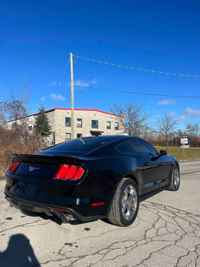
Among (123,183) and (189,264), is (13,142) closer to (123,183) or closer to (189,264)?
(123,183)

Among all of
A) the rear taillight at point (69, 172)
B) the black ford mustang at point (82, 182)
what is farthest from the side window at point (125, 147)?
the rear taillight at point (69, 172)

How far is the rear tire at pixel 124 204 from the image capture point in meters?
4.24

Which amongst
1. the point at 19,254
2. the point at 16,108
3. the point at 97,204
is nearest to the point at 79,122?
the point at 16,108

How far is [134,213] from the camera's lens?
15.3 ft

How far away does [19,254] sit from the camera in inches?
131

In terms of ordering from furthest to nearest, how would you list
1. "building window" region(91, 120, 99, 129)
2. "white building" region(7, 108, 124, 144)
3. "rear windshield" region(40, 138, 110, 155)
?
"building window" region(91, 120, 99, 129), "white building" region(7, 108, 124, 144), "rear windshield" region(40, 138, 110, 155)

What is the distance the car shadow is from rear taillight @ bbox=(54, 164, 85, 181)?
101 centimetres

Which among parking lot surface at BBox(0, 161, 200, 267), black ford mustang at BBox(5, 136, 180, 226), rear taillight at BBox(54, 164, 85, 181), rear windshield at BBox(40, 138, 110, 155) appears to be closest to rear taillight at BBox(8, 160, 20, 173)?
black ford mustang at BBox(5, 136, 180, 226)

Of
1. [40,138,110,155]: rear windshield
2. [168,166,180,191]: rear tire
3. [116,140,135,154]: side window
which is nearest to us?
[40,138,110,155]: rear windshield

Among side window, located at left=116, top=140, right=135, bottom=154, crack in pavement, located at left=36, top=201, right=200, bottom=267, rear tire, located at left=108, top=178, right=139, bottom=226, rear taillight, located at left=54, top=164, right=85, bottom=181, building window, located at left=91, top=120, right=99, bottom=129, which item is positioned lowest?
crack in pavement, located at left=36, top=201, right=200, bottom=267

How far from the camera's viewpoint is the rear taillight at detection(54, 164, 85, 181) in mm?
3789

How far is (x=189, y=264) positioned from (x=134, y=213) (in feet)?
5.23

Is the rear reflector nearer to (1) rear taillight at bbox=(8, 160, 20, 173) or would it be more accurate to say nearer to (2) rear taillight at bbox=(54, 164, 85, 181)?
(2) rear taillight at bbox=(54, 164, 85, 181)

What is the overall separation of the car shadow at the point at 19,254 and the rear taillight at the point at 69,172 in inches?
39.6
